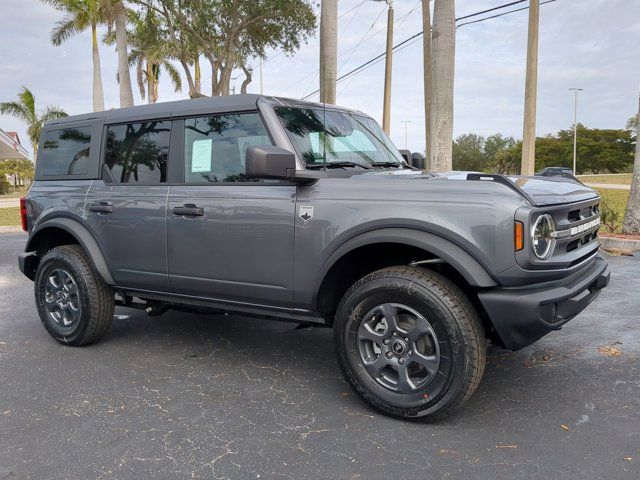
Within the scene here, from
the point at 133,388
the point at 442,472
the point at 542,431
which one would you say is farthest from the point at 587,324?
the point at 133,388

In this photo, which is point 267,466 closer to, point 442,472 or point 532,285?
point 442,472

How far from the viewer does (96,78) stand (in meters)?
24.2

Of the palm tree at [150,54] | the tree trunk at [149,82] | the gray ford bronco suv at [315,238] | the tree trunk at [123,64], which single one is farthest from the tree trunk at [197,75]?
the gray ford bronco suv at [315,238]

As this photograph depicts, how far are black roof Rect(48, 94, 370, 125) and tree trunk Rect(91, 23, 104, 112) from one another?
69.1 feet

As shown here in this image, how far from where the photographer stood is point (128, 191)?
14.0 feet

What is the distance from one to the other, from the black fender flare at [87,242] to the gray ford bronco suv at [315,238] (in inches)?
0.6

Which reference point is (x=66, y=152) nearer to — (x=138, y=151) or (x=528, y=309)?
(x=138, y=151)

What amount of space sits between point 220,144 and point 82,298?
5.77 feet

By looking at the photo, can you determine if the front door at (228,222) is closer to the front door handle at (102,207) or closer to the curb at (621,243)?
the front door handle at (102,207)

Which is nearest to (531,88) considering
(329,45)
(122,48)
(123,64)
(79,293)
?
(329,45)

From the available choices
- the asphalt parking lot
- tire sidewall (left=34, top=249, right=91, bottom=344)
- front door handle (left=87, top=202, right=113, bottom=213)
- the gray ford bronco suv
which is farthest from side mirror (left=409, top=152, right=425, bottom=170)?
tire sidewall (left=34, top=249, right=91, bottom=344)

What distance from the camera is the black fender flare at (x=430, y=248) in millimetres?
2930

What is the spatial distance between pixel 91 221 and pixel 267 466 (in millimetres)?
2626

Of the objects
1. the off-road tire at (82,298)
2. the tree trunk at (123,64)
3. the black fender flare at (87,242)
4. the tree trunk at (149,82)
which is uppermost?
the tree trunk at (149,82)
